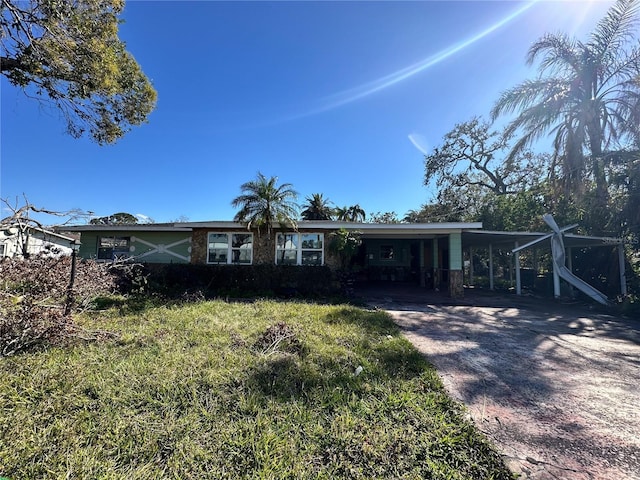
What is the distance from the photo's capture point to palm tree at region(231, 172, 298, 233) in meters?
9.83

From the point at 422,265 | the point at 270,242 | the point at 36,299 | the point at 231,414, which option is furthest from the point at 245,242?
the point at 422,265

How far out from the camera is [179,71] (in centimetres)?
861

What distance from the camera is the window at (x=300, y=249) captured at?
433 inches

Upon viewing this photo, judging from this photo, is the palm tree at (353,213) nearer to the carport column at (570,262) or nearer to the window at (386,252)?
the window at (386,252)

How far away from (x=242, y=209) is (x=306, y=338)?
6515mm

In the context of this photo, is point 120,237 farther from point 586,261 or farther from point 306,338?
point 586,261

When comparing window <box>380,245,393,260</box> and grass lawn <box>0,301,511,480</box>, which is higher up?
window <box>380,245,393,260</box>

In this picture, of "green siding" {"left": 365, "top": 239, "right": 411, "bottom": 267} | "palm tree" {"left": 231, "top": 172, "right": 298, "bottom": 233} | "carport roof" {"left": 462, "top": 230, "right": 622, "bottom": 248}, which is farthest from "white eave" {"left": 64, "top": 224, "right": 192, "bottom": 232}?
"carport roof" {"left": 462, "top": 230, "right": 622, "bottom": 248}

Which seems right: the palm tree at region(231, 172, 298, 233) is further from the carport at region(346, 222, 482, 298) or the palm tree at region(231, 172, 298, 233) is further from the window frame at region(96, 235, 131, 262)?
the window frame at region(96, 235, 131, 262)

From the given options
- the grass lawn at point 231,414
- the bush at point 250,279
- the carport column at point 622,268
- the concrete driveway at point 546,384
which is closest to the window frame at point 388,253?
the bush at point 250,279

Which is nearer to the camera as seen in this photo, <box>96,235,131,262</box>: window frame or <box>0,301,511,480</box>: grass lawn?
<box>0,301,511,480</box>: grass lawn

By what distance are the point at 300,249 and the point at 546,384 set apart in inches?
337

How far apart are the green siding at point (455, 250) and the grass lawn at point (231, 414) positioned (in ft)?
22.9

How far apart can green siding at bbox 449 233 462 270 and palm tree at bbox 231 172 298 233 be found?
583 centimetres
